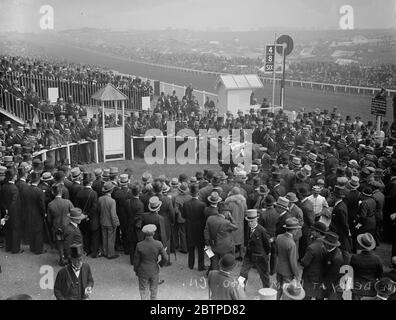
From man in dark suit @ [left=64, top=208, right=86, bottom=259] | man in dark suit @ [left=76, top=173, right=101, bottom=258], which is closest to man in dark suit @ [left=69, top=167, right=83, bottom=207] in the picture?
man in dark suit @ [left=76, top=173, right=101, bottom=258]

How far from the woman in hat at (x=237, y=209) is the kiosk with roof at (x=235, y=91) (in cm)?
1334

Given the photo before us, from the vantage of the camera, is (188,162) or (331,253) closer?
(331,253)

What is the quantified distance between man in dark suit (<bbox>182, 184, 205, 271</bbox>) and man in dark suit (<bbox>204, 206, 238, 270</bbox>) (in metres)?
0.62

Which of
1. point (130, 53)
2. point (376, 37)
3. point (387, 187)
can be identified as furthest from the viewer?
point (130, 53)

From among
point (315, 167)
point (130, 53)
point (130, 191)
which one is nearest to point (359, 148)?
point (315, 167)

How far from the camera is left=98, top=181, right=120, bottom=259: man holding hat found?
9.59 meters

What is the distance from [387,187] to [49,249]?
770 centimetres

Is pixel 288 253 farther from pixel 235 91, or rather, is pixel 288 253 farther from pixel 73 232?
pixel 235 91

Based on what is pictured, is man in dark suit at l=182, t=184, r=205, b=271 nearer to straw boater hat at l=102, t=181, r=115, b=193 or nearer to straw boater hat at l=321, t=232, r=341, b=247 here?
straw boater hat at l=102, t=181, r=115, b=193

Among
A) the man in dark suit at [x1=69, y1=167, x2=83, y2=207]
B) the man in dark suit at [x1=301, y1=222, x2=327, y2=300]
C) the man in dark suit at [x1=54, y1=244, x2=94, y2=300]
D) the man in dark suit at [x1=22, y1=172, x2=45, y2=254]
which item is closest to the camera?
the man in dark suit at [x1=54, y1=244, x2=94, y2=300]
